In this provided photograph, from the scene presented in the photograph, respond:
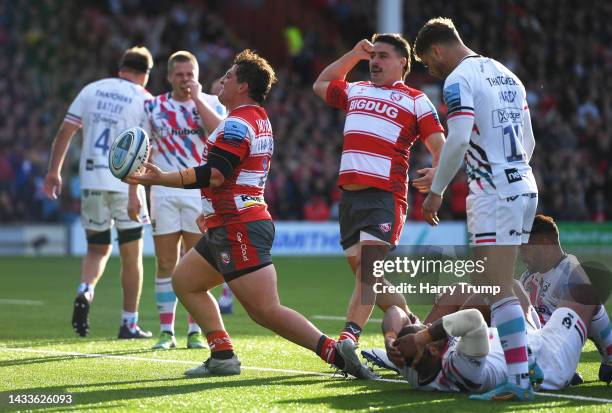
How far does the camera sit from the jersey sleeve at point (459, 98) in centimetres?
649

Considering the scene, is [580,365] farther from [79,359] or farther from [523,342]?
[79,359]

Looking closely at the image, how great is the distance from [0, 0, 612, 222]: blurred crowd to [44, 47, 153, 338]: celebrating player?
12.6m

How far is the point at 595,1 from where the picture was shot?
30.0 meters

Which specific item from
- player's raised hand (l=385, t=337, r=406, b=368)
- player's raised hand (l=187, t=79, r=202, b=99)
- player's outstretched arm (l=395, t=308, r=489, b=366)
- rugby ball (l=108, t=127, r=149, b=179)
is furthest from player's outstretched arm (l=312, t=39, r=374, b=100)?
player's outstretched arm (l=395, t=308, r=489, b=366)

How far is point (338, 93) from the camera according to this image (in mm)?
8477

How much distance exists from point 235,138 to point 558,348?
2.37 m

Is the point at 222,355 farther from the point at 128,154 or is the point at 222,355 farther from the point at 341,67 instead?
the point at 341,67

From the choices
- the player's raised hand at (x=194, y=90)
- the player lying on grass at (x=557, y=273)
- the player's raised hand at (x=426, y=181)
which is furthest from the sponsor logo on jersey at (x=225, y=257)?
the player's raised hand at (x=194, y=90)

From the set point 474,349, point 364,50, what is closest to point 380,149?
point 364,50

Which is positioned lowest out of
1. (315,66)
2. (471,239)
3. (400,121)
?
(471,239)

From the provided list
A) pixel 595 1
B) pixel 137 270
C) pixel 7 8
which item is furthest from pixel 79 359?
pixel 595 1

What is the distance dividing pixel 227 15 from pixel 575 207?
1207 cm

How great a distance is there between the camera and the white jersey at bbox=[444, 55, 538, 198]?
21.5 feet

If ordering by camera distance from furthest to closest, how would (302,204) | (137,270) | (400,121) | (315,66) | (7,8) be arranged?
1. (315,66)
2. (7,8)
3. (302,204)
4. (137,270)
5. (400,121)
